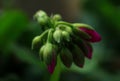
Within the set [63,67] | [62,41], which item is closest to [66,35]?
[62,41]

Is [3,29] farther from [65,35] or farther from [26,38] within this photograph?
[65,35]

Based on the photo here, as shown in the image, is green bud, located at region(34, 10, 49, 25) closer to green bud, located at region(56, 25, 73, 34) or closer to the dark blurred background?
green bud, located at region(56, 25, 73, 34)

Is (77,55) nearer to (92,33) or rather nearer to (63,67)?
(92,33)

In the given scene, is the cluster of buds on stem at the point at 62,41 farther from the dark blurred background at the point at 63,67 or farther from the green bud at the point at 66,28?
the dark blurred background at the point at 63,67

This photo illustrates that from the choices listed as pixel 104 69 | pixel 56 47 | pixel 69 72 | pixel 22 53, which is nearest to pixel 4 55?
pixel 22 53

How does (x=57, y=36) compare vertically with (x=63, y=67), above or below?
above

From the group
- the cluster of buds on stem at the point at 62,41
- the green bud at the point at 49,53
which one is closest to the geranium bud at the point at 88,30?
the cluster of buds on stem at the point at 62,41

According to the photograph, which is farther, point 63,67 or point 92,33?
point 63,67
